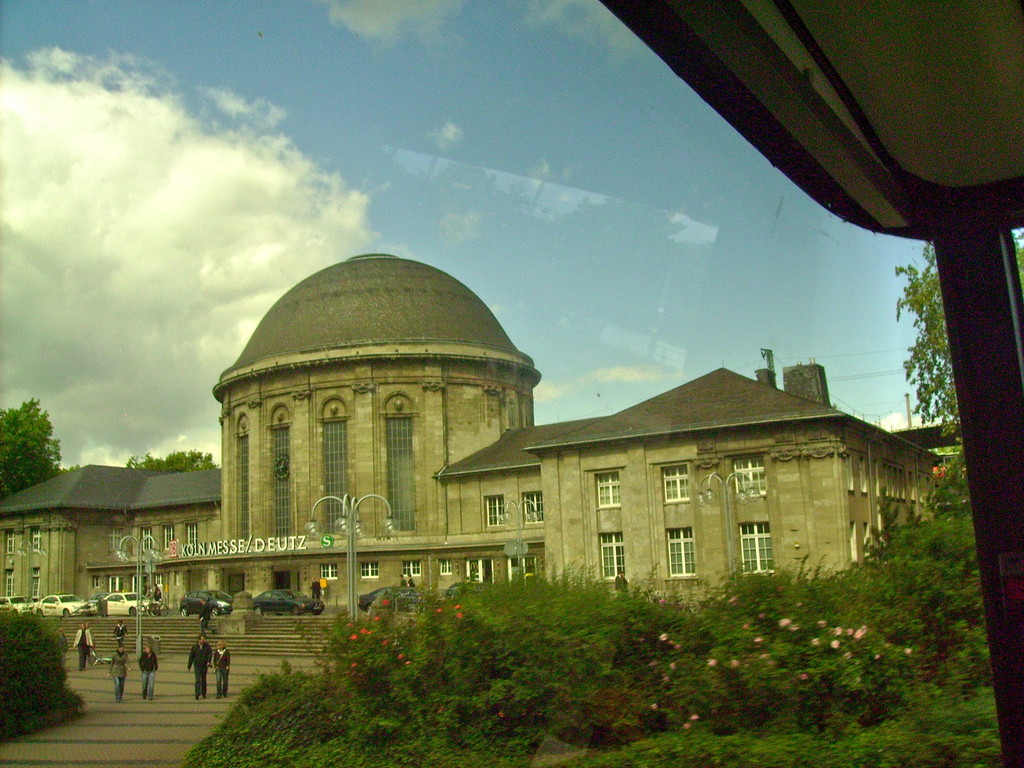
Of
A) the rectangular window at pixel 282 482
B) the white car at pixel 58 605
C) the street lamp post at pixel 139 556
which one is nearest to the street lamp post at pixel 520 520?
the street lamp post at pixel 139 556

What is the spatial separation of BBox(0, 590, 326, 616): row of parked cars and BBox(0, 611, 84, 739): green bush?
657 mm

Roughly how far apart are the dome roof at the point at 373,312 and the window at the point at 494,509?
8.52ft

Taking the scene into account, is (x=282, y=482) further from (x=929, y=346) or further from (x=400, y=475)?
(x=929, y=346)

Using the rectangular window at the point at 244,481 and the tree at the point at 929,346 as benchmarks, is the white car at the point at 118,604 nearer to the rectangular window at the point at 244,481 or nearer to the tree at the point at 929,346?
the rectangular window at the point at 244,481

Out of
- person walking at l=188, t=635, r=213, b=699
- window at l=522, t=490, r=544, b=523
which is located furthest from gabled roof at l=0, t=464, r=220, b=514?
window at l=522, t=490, r=544, b=523

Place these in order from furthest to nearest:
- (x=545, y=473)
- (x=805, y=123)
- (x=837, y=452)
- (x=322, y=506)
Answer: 1. (x=322, y=506)
2. (x=545, y=473)
3. (x=837, y=452)
4. (x=805, y=123)

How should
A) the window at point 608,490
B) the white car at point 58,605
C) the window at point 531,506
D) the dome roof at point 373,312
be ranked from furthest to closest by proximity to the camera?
1. the window at point 531,506
2. the window at point 608,490
3. the dome roof at point 373,312
4. the white car at point 58,605

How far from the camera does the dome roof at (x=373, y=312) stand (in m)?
8.09

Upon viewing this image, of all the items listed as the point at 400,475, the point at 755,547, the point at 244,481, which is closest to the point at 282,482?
the point at 244,481

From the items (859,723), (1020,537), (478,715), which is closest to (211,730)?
(478,715)

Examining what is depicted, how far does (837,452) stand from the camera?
9391mm

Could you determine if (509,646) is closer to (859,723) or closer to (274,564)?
(859,723)

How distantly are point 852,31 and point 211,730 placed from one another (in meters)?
5.65

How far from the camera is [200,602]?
11.6 meters
